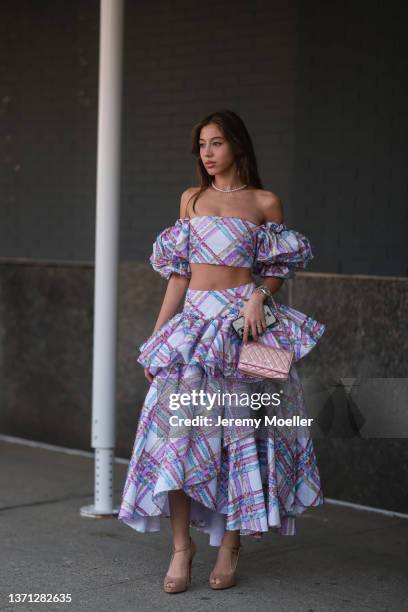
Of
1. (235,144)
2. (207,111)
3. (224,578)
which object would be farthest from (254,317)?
(207,111)

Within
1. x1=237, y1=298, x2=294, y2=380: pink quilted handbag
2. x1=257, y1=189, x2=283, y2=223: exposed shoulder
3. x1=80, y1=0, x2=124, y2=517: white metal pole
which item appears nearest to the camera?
x1=237, y1=298, x2=294, y2=380: pink quilted handbag

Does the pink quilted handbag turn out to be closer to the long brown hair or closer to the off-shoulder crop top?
the off-shoulder crop top

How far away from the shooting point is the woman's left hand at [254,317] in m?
4.36

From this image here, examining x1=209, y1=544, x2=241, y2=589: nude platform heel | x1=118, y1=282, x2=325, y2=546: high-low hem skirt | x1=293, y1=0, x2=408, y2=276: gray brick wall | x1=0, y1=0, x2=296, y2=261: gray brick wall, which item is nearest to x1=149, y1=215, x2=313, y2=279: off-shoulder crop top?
x1=118, y1=282, x2=325, y2=546: high-low hem skirt

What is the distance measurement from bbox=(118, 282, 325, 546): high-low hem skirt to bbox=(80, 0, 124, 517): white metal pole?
3.69ft

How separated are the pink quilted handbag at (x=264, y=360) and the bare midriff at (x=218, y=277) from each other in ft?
1.04

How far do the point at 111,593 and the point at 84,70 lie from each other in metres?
4.16

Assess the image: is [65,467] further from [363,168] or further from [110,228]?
[363,168]

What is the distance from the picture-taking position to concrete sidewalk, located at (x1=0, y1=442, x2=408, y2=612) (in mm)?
4320

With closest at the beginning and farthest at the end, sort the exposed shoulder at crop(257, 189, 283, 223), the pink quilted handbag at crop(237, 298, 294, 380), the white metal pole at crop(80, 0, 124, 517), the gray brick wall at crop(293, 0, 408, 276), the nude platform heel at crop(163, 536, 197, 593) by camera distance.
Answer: the pink quilted handbag at crop(237, 298, 294, 380), the nude platform heel at crop(163, 536, 197, 593), the exposed shoulder at crop(257, 189, 283, 223), the white metal pole at crop(80, 0, 124, 517), the gray brick wall at crop(293, 0, 408, 276)

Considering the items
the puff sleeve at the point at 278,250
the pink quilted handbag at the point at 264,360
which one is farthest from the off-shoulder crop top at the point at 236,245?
the pink quilted handbag at the point at 264,360

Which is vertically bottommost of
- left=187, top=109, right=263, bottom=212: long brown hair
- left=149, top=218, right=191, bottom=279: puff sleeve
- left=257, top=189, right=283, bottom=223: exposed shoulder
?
left=149, top=218, right=191, bottom=279: puff sleeve

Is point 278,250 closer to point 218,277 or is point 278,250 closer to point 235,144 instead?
point 218,277

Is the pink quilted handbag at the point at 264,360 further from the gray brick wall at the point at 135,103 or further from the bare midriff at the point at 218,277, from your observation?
the gray brick wall at the point at 135,103
